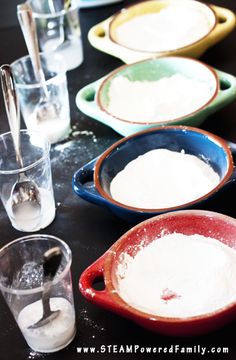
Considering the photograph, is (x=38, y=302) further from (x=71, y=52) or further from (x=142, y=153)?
(x=71, y=52)

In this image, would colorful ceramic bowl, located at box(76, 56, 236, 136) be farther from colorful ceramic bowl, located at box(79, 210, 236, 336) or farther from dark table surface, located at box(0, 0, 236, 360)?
colorful ceramic bowl, located at box(79, 210, 236, 336)

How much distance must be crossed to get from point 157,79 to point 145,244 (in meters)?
0.48

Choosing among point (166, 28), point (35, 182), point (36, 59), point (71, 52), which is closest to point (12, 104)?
point (35, 182)

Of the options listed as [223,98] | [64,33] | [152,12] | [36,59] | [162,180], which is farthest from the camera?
[152,12]

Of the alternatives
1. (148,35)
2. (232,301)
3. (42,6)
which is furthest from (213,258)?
(42,6)

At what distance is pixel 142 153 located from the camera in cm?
97

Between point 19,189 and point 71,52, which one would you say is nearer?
point 19,189

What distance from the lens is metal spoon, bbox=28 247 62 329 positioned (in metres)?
0.67

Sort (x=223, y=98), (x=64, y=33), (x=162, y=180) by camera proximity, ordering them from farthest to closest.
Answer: (x=64, y=33)
(x=223, y=98)
(x=162, y=180)

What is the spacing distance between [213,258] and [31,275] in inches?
9.0

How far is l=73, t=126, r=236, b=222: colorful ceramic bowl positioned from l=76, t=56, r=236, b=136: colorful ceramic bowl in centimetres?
4

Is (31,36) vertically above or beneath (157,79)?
above

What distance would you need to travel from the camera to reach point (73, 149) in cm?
109

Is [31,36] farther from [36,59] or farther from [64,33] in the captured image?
[64,33]
